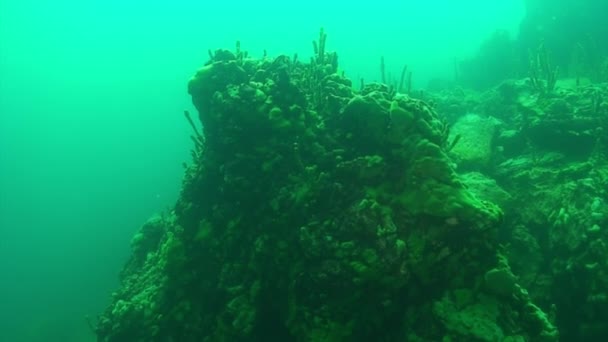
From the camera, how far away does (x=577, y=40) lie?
625 inches

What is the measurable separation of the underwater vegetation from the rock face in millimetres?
17

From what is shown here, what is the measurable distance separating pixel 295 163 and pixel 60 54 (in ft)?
337

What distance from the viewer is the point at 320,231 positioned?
452 cm

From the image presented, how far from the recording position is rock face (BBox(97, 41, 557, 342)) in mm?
4102

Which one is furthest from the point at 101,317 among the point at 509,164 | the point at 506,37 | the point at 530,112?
the point at 506,37

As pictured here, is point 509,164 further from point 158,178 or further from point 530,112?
point 158,178

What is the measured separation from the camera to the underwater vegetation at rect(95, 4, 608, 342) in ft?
13.5

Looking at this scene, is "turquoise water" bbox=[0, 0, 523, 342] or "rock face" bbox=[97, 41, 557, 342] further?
"turquoise water" bbox=[0, 0, 523, 342]

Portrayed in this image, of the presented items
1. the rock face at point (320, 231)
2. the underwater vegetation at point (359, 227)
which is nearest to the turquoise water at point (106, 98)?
the rock face at point (320, 231)

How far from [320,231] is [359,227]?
1.53 feet

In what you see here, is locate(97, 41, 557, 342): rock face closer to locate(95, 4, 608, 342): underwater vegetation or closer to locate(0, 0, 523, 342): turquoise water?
locate(95, 4, 608, 342): underwater vegetation

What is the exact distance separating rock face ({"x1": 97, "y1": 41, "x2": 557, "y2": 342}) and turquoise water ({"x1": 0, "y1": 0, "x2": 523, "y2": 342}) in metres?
20.6

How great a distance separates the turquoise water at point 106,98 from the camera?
35719 millimetres

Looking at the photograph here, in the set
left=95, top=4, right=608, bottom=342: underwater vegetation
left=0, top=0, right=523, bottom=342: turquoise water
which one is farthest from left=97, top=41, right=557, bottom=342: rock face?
left=0, top=0, right=523, bottom=342: turquoise water
